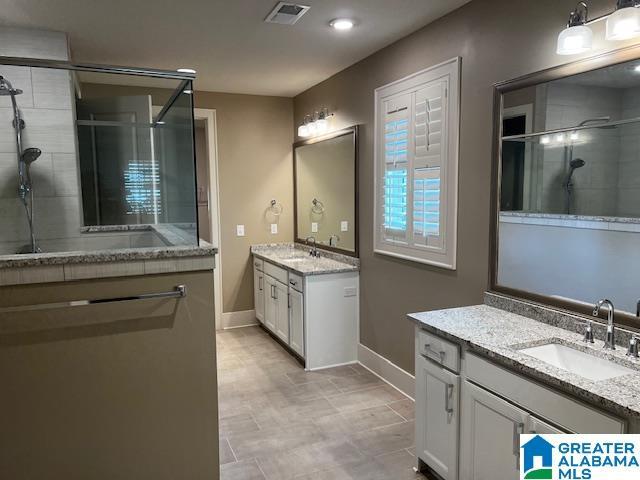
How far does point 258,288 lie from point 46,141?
2.61m

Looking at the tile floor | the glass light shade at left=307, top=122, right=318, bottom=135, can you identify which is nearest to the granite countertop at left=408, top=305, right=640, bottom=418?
the tile floor

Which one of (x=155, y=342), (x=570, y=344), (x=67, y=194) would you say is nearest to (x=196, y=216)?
(x=155, y=342)

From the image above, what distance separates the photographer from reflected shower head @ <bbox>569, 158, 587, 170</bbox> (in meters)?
2.06

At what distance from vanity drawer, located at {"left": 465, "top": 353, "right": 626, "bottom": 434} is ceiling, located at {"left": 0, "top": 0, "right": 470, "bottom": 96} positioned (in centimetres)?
204

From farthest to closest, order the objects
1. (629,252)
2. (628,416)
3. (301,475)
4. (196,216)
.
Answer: (301,475) → (196,216) → (629,252) → (628,416)

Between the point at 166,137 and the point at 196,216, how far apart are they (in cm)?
99

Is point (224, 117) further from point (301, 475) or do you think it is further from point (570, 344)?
point (570, 344)

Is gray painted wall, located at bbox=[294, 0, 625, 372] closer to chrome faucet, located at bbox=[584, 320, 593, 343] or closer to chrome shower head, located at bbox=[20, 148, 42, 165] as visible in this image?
chrome faucet, located at bbox=[584, 320, 593, 343]

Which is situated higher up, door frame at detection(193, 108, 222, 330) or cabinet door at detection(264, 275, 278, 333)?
door frame at detection(193, 108, 222, 330)

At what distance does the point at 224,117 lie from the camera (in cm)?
501

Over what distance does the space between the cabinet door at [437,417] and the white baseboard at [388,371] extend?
890 mm

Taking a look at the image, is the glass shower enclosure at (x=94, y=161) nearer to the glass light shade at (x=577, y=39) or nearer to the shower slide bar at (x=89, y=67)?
the shower slide bar at (x=89, y=67)

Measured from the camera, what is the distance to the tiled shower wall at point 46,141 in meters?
2.95

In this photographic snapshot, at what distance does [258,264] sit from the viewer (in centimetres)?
504
